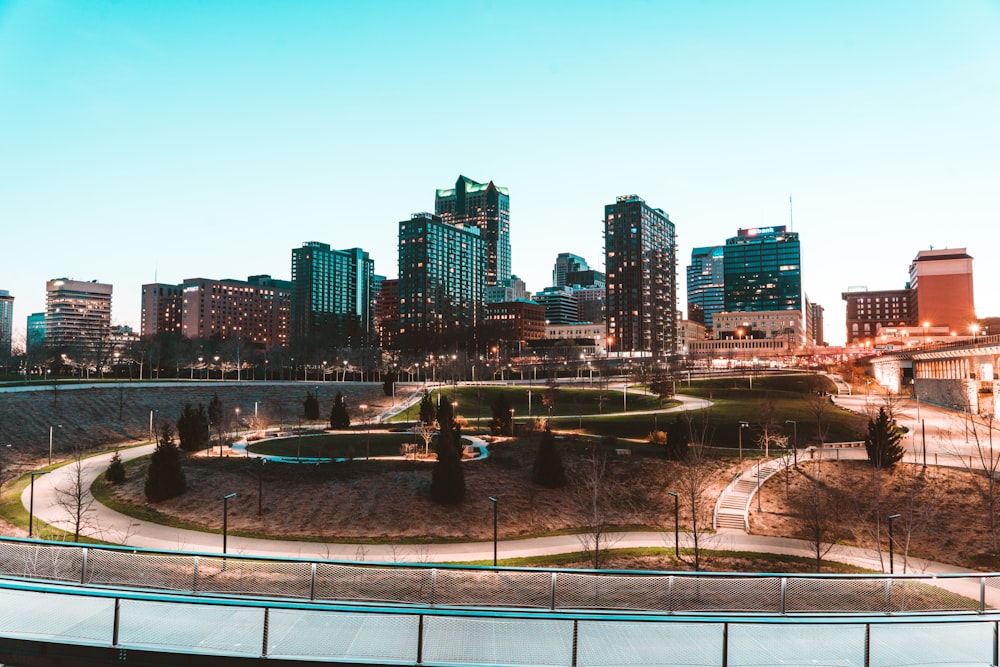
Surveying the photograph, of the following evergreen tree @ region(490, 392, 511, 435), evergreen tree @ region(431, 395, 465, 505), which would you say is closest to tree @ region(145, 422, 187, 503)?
evergreen tree @ region(431, 395, 465, 505)

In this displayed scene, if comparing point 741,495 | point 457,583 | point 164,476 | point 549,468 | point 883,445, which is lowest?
point 741,495

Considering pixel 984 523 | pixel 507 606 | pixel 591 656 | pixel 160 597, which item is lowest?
pixel 984 523

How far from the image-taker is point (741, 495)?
40.7m

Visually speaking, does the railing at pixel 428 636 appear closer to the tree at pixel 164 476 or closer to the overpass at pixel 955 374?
the tree at pixel 164 476

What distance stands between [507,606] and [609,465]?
32.8 meters

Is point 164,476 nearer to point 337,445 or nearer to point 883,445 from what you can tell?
point 337,445

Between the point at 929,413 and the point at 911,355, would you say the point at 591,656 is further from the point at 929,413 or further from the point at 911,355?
the point at 911,355

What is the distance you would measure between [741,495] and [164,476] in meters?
36.8

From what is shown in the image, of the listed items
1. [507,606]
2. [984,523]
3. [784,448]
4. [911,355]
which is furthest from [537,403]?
[507,606]

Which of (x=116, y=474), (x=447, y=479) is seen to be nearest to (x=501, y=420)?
(x=447, y=479)

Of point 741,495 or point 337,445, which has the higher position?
point 337,445

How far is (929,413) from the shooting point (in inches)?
2913

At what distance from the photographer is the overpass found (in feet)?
235

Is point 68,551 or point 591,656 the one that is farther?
point 68,551
